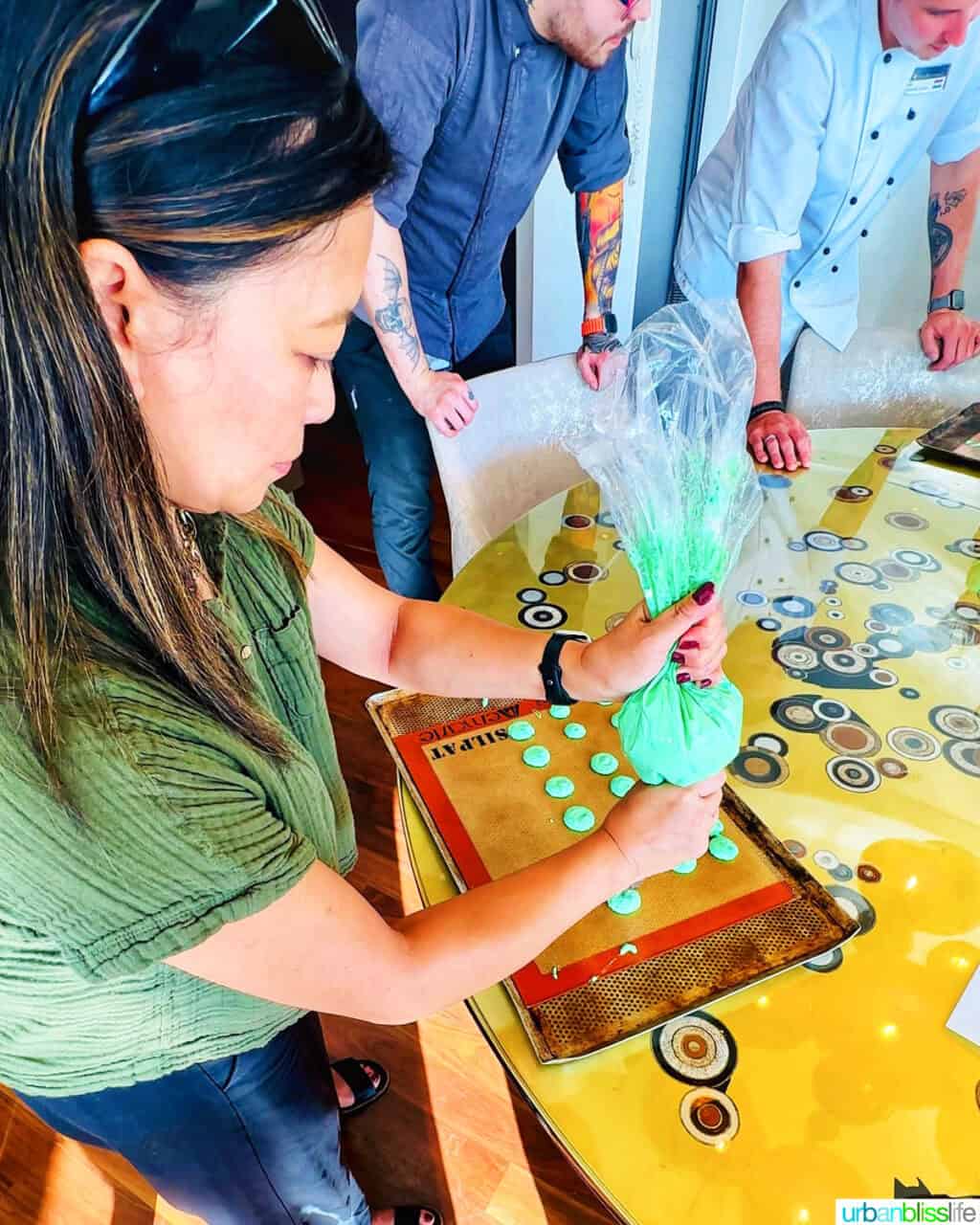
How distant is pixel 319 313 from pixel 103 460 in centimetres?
15

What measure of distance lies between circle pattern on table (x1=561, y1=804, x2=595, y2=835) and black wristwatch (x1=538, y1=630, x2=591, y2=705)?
Result: 11cm

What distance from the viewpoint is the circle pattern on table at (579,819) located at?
731 mm

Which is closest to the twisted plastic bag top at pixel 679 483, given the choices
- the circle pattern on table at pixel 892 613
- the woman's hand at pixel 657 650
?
the woman's hand at pixel 657 650

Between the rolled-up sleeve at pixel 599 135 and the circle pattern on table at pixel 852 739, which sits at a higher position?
the rolled-up sleeve at pixel 599 135

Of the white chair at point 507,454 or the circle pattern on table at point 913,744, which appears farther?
the white chair at point 507,454

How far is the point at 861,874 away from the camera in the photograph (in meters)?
0.70

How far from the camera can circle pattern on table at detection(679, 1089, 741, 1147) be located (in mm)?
538

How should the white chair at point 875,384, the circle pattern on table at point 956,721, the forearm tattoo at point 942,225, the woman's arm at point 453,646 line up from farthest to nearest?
the forearm tattoo at point 942,225 → the white chair at point 875,384 → the circle pattern on table at point 956,721 → the woman's arm at point 453,646

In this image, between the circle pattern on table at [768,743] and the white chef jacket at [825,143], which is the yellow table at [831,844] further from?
the white chef jacket at [825,143]

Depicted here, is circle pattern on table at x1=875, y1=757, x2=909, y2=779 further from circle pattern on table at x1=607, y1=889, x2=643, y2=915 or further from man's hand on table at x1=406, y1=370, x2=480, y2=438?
man's hand on table at x1=406, y1=370, x2=480, y2=438

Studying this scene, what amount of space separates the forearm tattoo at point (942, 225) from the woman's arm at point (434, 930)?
1653 millimetres

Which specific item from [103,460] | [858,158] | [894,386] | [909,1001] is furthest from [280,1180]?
[858,158]

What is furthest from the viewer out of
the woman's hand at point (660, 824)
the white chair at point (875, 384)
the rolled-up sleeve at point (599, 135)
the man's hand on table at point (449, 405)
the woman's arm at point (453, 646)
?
the white chair at point (875, 384)

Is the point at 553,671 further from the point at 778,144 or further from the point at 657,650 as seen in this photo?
the point at 778,144
